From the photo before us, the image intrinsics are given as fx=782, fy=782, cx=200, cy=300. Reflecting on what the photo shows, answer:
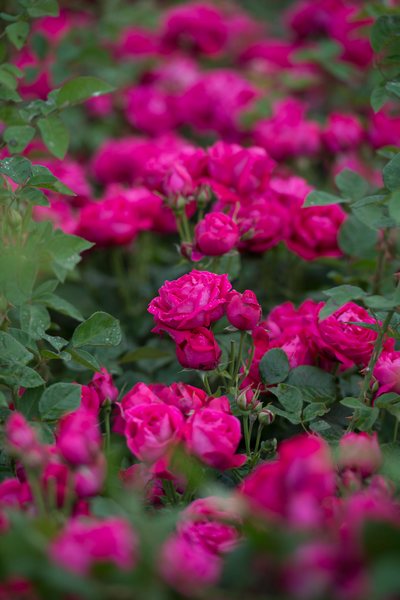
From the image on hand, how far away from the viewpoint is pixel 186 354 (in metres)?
1.03

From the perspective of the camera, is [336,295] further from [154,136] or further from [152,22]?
[152,22]

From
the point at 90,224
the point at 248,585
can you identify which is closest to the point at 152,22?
the point at 90,224

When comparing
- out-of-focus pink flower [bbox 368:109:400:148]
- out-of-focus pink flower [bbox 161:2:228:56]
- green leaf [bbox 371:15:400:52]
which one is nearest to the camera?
green leaf [bbox 371:15:400:52]

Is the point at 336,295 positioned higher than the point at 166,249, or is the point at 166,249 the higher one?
the point at 336,295

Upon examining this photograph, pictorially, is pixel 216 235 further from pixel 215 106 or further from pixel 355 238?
pixel 215 106

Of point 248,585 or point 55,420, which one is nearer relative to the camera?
point 248,585

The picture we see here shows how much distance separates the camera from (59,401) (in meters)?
0.98

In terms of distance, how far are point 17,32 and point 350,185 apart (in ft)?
1.98

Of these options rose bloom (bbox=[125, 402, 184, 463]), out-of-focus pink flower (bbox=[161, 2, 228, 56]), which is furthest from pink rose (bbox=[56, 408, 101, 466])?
out-of-focus pink flower (bbox=[161, 2, 228, 56])

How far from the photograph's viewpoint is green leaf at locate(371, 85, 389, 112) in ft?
3.88

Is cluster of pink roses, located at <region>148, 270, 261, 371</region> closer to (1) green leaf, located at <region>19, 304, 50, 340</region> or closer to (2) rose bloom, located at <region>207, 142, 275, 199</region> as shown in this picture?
(1) green leaf, located at <region>19, 304, 50, 340</region>

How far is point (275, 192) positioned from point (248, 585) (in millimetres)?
938

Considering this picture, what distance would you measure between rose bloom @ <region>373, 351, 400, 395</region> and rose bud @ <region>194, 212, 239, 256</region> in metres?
0.28

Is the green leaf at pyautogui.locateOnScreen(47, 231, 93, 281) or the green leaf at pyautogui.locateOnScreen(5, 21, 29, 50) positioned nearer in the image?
the green leaf at pyautogui.locateOnScreen(47, 231, 93, 281)
